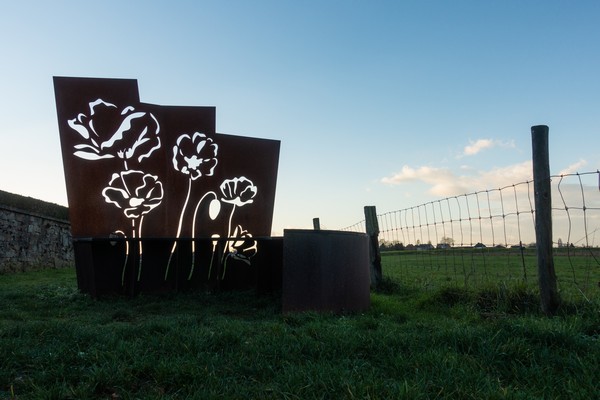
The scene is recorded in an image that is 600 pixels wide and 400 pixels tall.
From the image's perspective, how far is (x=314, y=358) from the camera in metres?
3.38

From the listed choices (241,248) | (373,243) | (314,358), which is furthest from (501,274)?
(314,358)

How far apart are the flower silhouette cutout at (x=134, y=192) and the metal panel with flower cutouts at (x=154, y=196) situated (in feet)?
0.05

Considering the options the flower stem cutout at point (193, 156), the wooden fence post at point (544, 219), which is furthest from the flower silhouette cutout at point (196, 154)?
the wooden fence post at point (544, 219)

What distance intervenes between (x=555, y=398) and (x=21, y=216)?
551 inches

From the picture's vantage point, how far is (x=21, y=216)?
526 inches

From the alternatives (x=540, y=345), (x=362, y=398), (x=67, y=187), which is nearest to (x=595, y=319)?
(x=540, y=345)

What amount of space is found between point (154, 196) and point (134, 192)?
1.00ft

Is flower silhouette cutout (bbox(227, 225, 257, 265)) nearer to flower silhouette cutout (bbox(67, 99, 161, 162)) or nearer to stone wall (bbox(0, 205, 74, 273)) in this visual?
flower silhouette cutout (bbox(67, 99, 161, 162))

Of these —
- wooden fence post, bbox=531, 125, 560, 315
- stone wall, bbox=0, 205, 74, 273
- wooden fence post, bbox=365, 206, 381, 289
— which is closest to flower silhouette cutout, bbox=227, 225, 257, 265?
wooden fence post, bbox=365, 206, 381, 289

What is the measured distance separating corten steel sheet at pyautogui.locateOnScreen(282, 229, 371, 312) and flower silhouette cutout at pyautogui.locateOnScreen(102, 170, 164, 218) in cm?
313

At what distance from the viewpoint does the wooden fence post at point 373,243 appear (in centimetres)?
783

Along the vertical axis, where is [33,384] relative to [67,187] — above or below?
below

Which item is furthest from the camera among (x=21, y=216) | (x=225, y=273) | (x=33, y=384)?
(x=21, y=216)

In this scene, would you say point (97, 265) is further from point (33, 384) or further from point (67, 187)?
point (33, 384)
